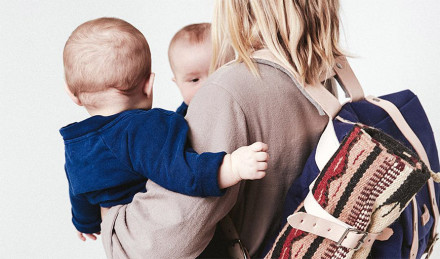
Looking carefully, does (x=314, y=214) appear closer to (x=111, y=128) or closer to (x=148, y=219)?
(x=148, y=219)

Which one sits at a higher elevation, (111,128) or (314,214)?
(111,128)

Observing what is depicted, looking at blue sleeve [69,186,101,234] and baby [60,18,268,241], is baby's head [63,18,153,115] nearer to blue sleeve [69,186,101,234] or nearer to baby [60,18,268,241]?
baby [60,18,268,241]

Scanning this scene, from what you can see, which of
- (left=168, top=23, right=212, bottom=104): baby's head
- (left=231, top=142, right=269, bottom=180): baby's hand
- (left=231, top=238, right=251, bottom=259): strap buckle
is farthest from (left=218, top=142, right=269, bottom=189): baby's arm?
(left=168, top=23, right=212, bottom=104): baby's head

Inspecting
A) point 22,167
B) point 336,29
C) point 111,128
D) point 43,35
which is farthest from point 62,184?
point 336,29

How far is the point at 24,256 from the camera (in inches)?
131

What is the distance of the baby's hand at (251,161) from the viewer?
1254 mm

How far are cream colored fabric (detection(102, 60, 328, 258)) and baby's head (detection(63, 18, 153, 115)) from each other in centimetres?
24

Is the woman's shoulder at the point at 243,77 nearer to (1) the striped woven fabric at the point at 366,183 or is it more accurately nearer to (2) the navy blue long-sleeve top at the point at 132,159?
(2) the navy blue long-sleeve top at the point at 132,159

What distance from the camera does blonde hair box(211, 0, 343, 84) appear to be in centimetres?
146

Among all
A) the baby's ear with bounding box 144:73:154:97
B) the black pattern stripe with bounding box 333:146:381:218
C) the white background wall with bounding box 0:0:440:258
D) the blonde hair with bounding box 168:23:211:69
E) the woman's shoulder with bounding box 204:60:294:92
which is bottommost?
the white background wall with bounding box 0:0:440:258

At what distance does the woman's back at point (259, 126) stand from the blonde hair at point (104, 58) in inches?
9.4

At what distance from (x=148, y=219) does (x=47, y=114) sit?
2.03m

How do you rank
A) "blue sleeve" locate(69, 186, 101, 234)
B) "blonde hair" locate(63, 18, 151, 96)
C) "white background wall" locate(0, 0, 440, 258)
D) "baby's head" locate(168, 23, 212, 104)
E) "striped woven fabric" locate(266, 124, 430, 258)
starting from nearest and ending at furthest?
"striped woven fabric" locate(266, 124, 430, 258), "blonde hair" locate(63, 18, 151, 96), "blue sleeve" locate(69, 186, 101, 234), "baby's head" locate(168, 23, 212, 104), "white background wall" locate(0, 0, 440, 258)

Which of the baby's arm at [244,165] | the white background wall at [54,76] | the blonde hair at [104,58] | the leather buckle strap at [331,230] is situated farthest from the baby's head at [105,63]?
the white background wall at [54,76]
